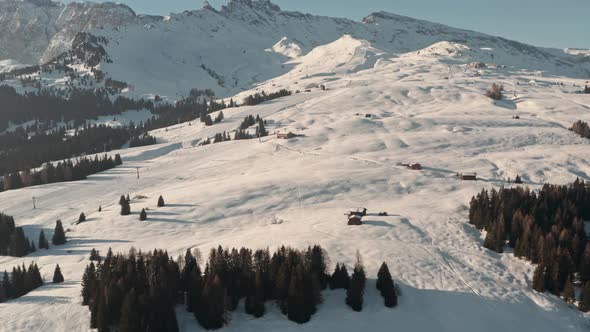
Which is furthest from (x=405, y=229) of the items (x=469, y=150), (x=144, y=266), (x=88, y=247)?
(x=469, y=150)

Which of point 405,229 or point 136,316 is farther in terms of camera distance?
point 405,229

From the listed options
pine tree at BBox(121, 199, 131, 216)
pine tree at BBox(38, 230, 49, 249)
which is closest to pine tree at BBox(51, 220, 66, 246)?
pine tree at BBox(38, 230, 49, 249)

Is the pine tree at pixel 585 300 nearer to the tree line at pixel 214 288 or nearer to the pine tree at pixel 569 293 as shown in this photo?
the pine tree at pixel 569 293

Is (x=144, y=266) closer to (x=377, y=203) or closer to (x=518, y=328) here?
(x=518, y=328)

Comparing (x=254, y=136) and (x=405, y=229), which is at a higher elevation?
(x=254, y=136)

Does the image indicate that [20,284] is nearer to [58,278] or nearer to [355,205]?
[58,278]

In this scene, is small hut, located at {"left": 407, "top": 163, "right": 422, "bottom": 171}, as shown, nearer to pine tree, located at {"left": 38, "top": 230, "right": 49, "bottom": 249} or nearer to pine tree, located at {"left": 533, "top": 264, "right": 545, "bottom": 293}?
pine tree, located at {"left": 533, "top": 264, "right": 545, "bottom": 293}
